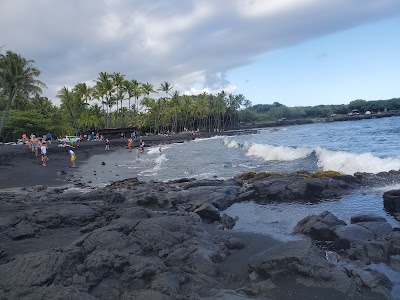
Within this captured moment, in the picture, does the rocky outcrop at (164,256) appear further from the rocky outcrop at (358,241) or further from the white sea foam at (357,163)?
the white sea foam at (357,163)

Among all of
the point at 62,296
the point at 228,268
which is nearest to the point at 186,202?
the point at 228,268

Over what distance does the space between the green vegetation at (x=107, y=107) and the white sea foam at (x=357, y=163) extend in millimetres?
29358

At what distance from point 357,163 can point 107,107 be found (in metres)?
67.9

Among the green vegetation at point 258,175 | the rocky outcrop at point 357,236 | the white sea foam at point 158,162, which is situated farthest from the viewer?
the white sea foam at point 158,162

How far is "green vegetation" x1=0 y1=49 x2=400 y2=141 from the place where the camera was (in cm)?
3609

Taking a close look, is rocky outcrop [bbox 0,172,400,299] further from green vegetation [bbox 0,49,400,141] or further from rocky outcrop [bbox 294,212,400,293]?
green vegetation [bbox 0,49,400,141]

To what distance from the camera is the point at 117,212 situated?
10891 millimetres

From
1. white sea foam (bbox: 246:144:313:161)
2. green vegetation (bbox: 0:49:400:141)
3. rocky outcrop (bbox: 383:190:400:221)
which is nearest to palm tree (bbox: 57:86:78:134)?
green vegetation (bbox: 0:49:400:141)

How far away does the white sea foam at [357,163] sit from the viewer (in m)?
21.0

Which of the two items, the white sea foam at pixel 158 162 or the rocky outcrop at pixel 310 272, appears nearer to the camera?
the rocky outcrop at pixel 310 272

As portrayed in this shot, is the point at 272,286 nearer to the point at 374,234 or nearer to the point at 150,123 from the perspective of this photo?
the point at 374,234

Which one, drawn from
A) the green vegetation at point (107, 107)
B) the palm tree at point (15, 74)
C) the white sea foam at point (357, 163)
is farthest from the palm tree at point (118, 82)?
the white sea foam at point (357, 163)

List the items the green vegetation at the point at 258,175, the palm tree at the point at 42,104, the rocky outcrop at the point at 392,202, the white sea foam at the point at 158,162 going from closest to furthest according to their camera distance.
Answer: the rocky outcrop at the point at 392,202 → the green vegetation at the point at 258,175 → the white sea foam at the point at 158,162 → the palm tree at the point at 42,104

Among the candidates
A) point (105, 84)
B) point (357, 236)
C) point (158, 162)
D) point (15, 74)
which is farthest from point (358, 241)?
point (105, 84)
